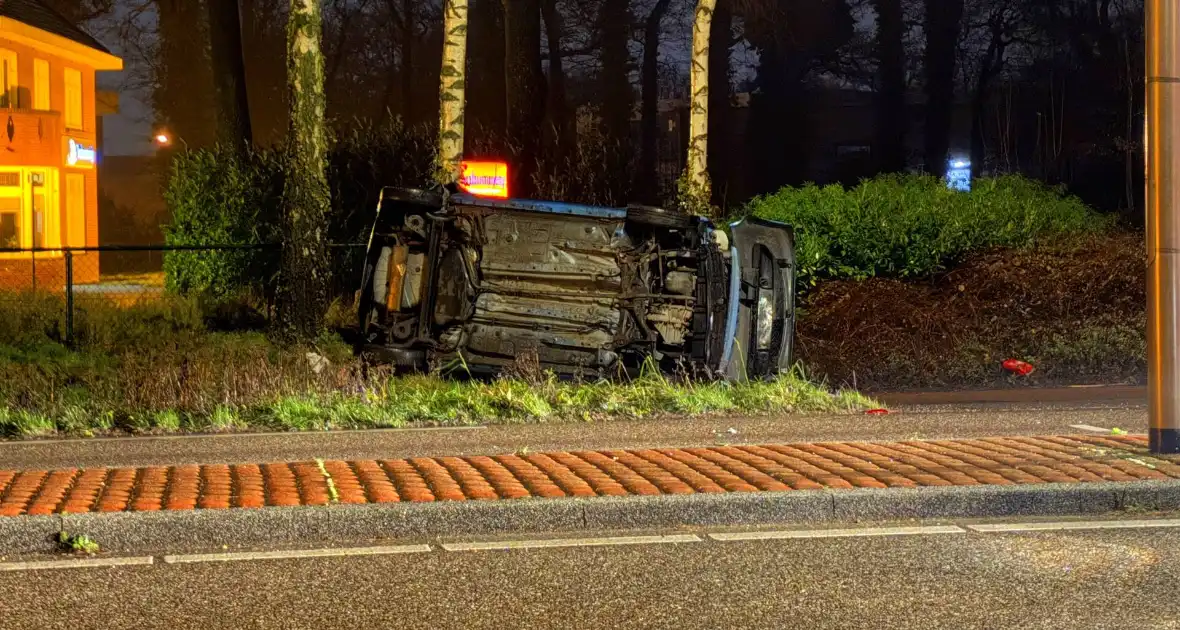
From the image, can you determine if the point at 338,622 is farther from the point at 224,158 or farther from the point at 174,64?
the point at 174,64

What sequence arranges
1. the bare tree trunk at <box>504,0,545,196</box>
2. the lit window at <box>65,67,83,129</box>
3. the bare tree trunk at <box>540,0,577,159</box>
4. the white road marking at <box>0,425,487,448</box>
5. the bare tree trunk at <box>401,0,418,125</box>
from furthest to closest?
the bare tree trunk at <box>401,0,418,125</box>, the bare tree trunk at <box>540,0,577,159</box>, the lit window at <box>65,67,83,129</box>, the bare tree trunk at <box>504,0,545,196</box>, the white road marking at <box>0,425,487,448</box>

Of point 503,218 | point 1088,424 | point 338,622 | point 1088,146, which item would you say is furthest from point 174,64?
point 338,622

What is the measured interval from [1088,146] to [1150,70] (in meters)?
30.6

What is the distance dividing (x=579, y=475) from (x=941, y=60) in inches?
1496

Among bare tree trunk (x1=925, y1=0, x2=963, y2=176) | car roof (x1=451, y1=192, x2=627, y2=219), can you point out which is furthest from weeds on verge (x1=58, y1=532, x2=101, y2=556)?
bare tree trunk (x1=925, y1=0, x2=963, y2=176)

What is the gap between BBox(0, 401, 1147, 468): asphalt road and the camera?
9500 mm

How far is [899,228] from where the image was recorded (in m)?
17.4

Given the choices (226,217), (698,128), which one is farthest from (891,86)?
(226,217)

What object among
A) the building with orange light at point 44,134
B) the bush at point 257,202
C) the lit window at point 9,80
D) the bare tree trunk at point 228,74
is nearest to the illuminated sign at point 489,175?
the bush at point 257,202

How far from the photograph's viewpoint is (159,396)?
38.3 feet

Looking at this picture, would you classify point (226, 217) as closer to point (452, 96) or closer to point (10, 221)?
point (452, 96)

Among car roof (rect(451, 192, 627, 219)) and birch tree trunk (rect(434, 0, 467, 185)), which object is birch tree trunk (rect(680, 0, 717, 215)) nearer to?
birch tree trunk (rect(434, 0, 467, 185))

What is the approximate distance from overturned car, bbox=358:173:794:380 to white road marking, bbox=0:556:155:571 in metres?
6.46

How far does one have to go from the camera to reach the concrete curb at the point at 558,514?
6.68 meters
